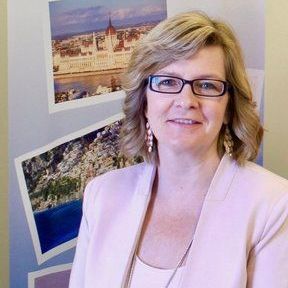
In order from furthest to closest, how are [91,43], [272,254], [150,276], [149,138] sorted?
1. [91,43]
2. [149,138]
3. [150,276]
4. [272,254]

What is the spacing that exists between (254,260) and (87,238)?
469mm

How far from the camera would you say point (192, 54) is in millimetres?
1086

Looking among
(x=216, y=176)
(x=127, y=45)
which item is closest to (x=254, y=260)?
(x=216, y=176)

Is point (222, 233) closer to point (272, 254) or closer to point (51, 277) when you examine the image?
point (272, 254)

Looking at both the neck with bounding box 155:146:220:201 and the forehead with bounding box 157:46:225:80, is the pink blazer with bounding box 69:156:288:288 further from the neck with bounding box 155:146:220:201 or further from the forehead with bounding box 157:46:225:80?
the forehead with bounding box 157:46:225:80

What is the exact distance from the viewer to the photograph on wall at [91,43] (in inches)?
56.6

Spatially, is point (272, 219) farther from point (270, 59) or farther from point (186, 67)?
point (270, 59)

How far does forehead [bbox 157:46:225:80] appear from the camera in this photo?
1087 millimetres

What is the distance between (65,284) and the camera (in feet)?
5.10

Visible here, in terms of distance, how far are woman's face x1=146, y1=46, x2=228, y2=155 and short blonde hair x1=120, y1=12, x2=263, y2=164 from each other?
0.02 metres

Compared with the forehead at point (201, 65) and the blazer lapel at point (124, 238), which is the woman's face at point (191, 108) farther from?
the blazer lapel at point (124, 238)

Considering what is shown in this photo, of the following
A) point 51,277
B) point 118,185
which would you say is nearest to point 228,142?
point 118,185

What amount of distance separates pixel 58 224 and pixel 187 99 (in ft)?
2.22

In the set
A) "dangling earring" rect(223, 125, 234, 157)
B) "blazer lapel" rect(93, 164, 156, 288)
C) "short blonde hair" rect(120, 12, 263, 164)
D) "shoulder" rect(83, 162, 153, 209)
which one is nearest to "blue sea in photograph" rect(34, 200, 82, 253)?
"shoulder" rect(83, 162, 153, 209)
